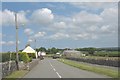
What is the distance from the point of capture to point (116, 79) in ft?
71.4

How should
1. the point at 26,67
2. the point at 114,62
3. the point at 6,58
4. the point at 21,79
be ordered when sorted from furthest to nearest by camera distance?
the point at 6,58 → the point at 114,62 → the point at 26,67 → the point at 21,79

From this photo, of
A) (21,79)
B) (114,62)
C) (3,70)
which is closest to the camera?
(21,79)

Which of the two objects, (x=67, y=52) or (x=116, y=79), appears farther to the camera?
(x=67, y=52)

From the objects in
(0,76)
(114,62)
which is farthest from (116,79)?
(114,62)

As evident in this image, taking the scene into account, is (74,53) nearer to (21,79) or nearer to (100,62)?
(100,62)

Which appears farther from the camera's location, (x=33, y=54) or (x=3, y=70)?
(x=33, y=54)

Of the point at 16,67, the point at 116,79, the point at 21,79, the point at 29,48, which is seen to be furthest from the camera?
the point at 29,48

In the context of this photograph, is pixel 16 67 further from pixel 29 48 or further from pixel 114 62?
pixel 29 48

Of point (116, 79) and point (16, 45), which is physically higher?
point (16, 45)

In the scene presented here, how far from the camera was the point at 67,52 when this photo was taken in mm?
176125

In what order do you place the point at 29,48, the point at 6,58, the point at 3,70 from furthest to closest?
the point at 29,48 → the point at 6,58 → the point at 3,70

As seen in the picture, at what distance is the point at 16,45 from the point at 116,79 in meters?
18.6

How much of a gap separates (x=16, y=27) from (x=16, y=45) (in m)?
2.27

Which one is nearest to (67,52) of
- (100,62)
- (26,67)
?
(100,62)
